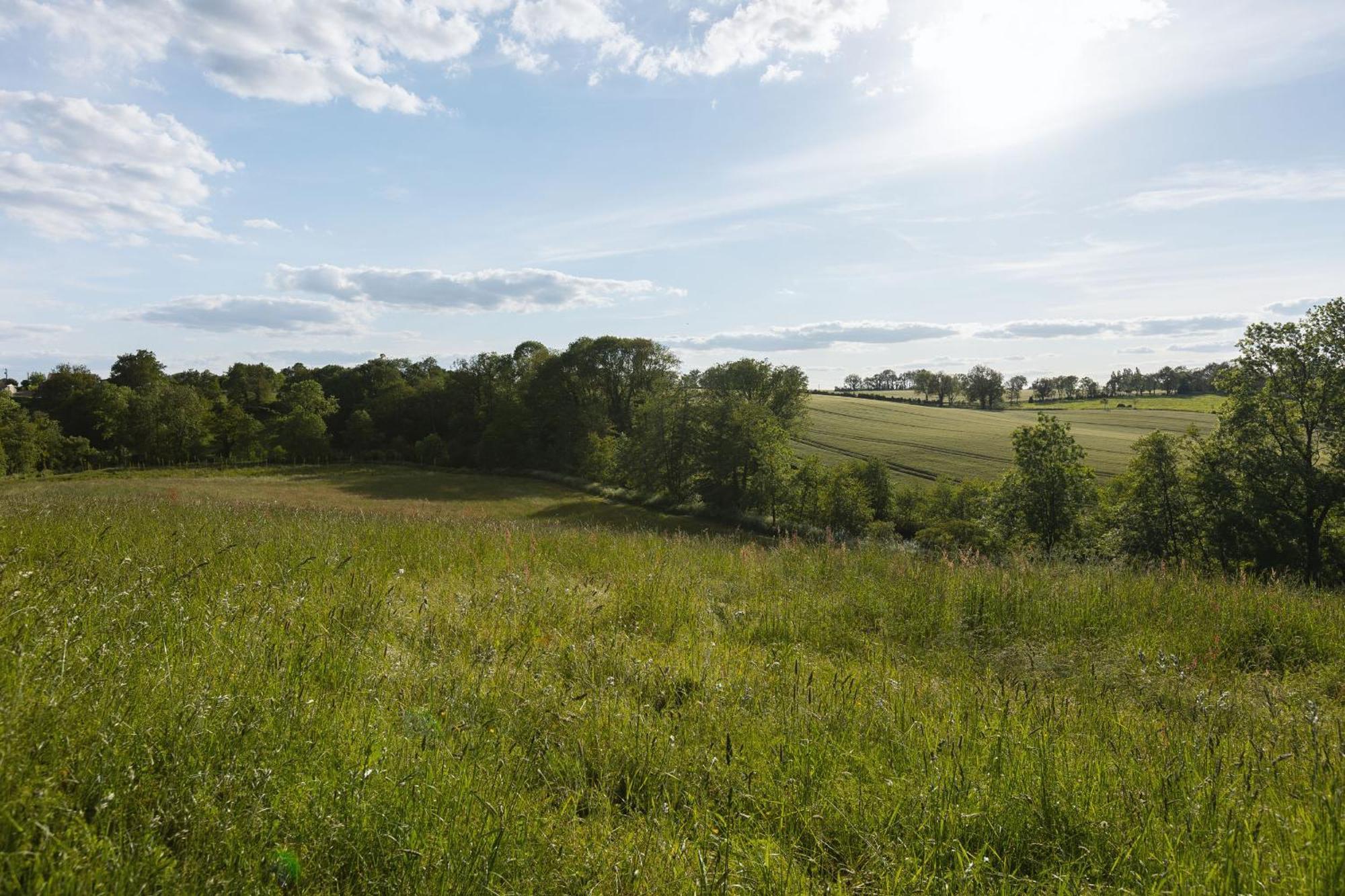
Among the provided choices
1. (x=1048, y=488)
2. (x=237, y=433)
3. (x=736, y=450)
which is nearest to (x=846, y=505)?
(x=736, y=450)

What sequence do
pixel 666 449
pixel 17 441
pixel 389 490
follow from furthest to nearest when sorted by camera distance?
pixel 17 441, pixel 389 490, pixel 666 449

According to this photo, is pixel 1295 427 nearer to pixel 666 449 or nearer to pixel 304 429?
pixel 666 449

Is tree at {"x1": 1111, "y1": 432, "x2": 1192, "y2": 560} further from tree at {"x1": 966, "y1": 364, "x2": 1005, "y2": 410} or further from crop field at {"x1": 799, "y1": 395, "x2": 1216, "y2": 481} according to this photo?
tree at {"x1": 966, "y1": 364, "x2": 1005, "y2": 410}

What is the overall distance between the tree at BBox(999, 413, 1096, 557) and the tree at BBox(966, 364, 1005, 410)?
324ft

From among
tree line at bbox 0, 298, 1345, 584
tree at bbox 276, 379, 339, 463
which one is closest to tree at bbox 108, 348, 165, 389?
tree line at bbox 0, 298, 1345, 584

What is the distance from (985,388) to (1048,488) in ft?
339

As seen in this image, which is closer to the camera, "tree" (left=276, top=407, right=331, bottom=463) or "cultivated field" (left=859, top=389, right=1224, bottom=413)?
"tree" (left=276, top=407, right=331, bottom=463)

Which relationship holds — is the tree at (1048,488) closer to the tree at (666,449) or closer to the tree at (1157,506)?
the tree at (1157,506)

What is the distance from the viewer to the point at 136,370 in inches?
3696

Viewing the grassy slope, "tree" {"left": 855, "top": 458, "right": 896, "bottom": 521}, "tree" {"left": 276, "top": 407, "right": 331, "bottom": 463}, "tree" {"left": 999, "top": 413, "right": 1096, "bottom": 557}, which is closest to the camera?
"tree" {"left": 999, "top": 413, "right": 1096, "bottom": 557}

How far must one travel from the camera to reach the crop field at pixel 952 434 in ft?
231

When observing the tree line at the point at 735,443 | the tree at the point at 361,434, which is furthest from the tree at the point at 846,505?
the tree at the point at 361,434

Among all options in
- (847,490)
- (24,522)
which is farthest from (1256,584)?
(847,490)

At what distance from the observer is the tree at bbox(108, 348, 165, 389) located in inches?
3691
